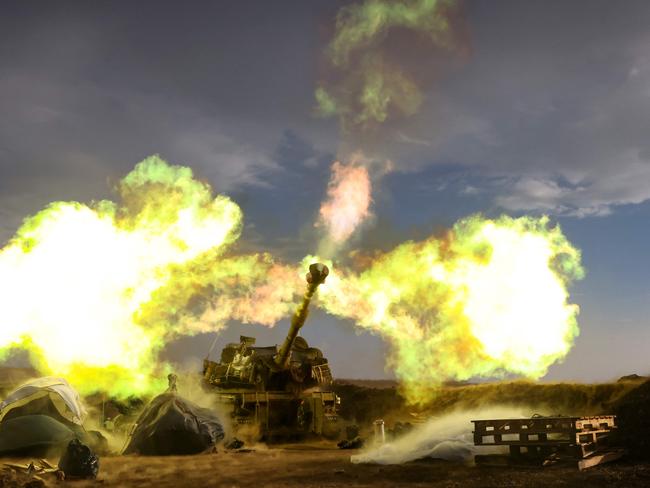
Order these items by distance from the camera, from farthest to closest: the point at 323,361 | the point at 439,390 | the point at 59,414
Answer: the point at 439,390
the point at 323,361
the point at 59,414

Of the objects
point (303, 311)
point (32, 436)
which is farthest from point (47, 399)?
point (303, 311)

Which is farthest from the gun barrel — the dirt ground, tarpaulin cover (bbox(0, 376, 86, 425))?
tarpaulin cover (bbox(0, 376, 86, 425))

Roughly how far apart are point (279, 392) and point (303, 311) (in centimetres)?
465

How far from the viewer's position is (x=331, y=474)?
1447 cm

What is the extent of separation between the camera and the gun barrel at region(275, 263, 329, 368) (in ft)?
66.0

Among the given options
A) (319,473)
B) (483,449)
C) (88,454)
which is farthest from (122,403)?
(483,449)

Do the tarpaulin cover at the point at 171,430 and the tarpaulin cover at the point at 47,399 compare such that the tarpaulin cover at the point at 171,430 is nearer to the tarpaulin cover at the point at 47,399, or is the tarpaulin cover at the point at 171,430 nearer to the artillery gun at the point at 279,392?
the tarpaulin cover at the point at 47,399

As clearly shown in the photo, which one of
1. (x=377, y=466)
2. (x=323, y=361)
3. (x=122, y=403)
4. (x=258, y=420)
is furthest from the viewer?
(x=122, y=403)

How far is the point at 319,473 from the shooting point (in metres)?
14.7

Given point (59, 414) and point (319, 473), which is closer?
point (319, 473)

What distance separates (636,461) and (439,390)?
24.0 meters

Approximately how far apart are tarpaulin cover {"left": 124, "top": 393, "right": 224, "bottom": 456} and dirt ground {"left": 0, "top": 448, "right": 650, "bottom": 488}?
91cm

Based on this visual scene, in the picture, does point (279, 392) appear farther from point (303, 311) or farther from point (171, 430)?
point (171, 430)

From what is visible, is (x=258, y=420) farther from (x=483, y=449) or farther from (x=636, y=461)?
(x=636, y=461)
